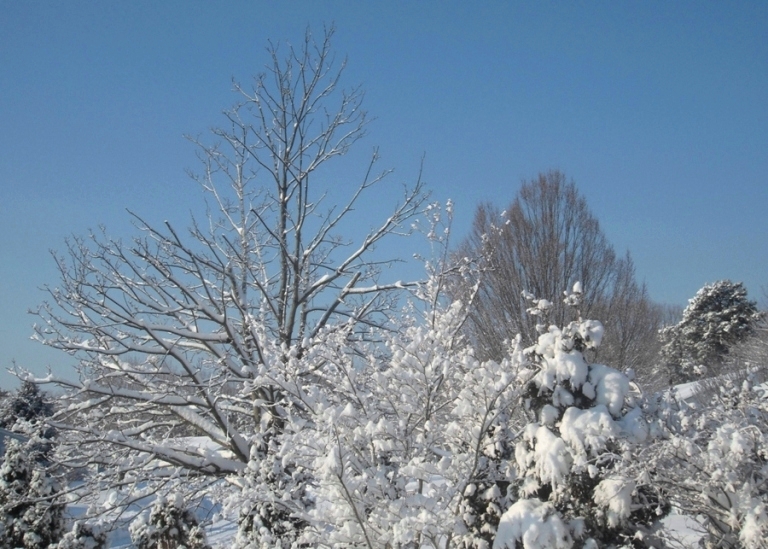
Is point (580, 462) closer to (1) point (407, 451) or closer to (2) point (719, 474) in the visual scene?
(2) point (719, 474)

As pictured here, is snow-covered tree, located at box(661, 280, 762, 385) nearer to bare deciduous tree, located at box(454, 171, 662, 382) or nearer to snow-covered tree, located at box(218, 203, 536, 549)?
bare deciduous tree, located at box(454, 171, 662, 382)

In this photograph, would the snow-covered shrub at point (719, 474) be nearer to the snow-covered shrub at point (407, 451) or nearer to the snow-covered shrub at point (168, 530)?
the snow-covered shrub at point (407, 451)

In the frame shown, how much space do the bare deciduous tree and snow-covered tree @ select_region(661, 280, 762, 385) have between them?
1493 cm

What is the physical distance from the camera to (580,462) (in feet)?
13.2

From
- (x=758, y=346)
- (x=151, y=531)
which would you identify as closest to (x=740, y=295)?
(x=758, y=346)

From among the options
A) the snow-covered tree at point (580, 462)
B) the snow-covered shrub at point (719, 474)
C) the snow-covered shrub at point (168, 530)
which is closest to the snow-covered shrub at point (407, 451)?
the snow-covered tree at point (580, 462)

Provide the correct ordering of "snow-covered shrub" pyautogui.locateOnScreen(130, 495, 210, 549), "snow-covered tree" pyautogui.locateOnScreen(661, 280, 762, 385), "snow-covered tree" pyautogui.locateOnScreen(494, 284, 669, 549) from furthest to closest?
"snow-covered tree" pyautogui.locateOnScreen(661, 280, 762, 385) → "snow-covered shrub" pyautogui.locateOnScreen(130, 495, 210, 549) → "snow-covered tree" pyautogui.locateOnScreen(494, 284, 669, 549)

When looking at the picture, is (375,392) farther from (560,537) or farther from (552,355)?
(560,537)

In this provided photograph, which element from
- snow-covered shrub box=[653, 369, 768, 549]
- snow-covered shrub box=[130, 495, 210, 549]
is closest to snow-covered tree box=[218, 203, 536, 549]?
snow-covered shrub box=[653, 369, 768, 549]

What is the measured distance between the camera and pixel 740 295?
29219 mm

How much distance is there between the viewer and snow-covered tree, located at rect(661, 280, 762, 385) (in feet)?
94.7

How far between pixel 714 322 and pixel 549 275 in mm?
19377

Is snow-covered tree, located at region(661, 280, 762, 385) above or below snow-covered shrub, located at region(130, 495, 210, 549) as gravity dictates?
above

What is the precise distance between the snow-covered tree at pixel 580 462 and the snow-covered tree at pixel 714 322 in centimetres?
2702
